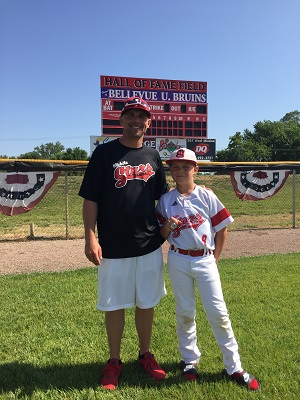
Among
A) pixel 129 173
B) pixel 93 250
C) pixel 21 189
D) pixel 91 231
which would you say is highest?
pixel 129 173

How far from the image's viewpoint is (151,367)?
269 cm

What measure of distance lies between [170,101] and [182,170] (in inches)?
807

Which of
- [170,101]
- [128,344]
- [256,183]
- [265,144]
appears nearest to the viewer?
[128,344]

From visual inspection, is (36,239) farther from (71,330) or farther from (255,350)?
(255,350)

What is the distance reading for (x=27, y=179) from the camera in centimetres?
822

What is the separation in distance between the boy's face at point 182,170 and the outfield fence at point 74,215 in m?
6.23

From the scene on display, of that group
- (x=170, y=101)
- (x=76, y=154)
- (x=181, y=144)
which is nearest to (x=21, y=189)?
(x=181, y=144)

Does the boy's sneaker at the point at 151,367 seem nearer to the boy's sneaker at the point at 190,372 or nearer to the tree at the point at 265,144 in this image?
the boy's sneaker at the point at 190,372

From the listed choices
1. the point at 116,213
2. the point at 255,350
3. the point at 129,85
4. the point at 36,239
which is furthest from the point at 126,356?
the point at 129,85

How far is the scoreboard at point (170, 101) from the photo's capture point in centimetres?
2134

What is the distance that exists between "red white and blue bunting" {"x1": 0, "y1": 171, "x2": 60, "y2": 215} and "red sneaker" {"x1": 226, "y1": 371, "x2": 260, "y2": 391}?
671cm

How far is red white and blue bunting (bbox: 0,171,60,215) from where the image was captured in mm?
8102

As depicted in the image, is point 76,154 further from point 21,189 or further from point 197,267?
point 197,267

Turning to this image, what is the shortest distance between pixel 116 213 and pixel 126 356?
1.28 m
